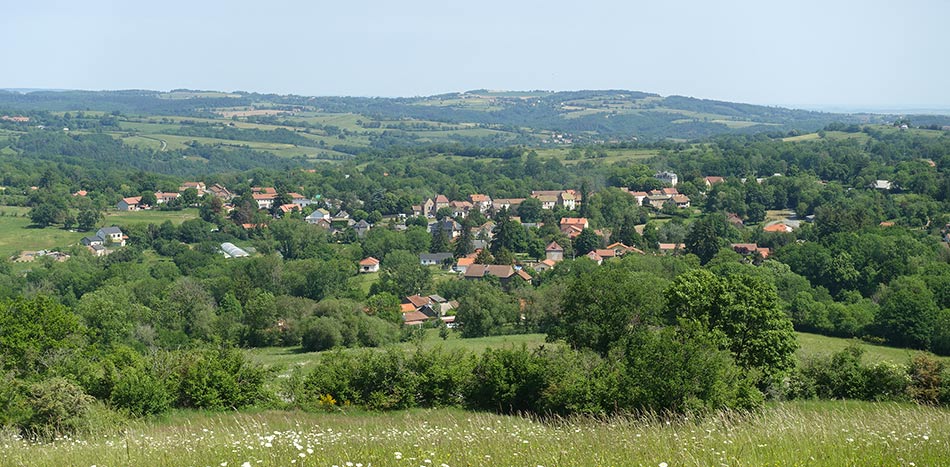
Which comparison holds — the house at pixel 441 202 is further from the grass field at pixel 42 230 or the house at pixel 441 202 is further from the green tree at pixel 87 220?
the green tree at pixel 87 220

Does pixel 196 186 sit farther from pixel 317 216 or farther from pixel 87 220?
pixel 87 220

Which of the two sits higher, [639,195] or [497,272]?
[639,195]

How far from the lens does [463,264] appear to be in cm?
6300

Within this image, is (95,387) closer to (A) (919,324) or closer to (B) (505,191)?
(A) (919,324)

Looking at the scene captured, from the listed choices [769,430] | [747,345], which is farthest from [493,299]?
[769,430]

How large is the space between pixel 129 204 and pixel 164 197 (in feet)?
18.3

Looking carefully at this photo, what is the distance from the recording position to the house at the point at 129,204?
291 ft

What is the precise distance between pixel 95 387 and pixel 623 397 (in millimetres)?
10942

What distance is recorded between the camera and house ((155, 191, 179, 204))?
92.8 meters

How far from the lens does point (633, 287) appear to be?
904 inches

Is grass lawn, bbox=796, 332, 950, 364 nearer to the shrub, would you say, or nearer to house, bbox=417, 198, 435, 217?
the shrub

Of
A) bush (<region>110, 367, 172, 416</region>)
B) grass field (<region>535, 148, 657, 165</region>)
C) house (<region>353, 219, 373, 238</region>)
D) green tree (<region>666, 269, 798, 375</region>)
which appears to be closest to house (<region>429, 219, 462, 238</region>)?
house (<region>353, 219, 373, 238</region>)

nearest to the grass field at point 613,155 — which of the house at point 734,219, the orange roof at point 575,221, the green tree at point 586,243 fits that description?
the house at point 734,219

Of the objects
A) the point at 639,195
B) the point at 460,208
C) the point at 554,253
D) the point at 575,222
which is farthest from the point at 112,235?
the point at 639,195
